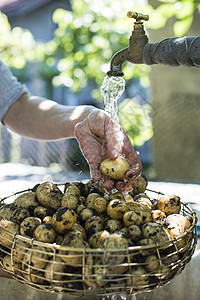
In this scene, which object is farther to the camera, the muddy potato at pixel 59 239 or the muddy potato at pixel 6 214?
the muddy potato at pixel 6 214

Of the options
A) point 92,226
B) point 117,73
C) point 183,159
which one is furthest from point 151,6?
point 92,226

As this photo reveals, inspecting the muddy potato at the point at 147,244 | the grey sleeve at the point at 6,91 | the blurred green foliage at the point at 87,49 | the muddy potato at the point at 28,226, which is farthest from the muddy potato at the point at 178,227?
the blurred green foliage at the point at 87,49

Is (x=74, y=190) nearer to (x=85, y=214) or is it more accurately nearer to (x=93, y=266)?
(x=85, y=214)

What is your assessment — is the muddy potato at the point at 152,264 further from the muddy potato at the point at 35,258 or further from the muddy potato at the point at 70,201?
the muddy potato at the point at 70,201

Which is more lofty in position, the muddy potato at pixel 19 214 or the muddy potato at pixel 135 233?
the muddy potato at pixel 19 214

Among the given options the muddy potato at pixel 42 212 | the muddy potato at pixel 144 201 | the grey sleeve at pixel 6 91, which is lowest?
the muddy potato at pixel 144 201

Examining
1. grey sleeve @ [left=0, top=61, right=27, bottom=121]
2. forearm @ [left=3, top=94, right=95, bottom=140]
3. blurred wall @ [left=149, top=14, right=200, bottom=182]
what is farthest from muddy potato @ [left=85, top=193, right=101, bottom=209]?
blurred wall @ [left=149, top=14, right=200, bottom=182]

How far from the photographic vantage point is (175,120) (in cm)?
396

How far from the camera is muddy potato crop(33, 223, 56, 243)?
1.16m

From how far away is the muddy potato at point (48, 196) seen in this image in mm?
1397

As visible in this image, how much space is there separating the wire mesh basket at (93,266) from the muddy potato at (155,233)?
0.03m

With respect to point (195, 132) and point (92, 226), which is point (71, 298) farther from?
point (195, 132)

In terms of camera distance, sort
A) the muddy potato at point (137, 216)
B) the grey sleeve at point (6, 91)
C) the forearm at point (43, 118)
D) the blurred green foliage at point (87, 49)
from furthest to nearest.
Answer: the blurred green foliage at point (87, 49)
the grey sleeve at point (6, 91)
the forearm at point (43, 118)
the muddy potato at point (137, 216)

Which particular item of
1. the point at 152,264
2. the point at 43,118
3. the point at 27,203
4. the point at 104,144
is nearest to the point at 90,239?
the point at 152,264
